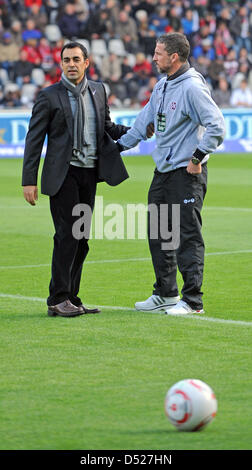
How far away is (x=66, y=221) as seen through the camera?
7887 mm

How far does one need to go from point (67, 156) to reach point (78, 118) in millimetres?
312

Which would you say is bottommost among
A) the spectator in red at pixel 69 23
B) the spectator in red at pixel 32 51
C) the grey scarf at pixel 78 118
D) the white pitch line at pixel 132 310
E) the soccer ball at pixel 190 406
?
the soccer ball at pixel 190 406

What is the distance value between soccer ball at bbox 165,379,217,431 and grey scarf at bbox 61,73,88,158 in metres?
3.36

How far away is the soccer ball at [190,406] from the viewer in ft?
15.8

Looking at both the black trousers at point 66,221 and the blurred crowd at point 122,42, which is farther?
the blurred crowd at point 122,42

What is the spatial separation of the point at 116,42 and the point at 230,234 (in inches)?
724

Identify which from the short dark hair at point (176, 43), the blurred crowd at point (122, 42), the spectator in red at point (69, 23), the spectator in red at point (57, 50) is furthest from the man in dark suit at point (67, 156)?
the spectator in red at point (69, 23)

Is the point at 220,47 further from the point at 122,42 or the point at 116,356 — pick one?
the point at 116,356

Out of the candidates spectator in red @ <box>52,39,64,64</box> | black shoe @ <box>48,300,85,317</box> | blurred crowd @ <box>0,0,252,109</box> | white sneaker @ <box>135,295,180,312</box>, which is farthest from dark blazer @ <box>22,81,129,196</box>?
spectator in red @ <box>52,39,64,64</box>

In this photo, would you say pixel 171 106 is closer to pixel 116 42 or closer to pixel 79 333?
pixel 79 333

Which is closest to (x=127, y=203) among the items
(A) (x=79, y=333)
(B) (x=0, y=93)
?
(A) (x=79, y=333)

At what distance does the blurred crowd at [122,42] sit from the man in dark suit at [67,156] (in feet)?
61.2

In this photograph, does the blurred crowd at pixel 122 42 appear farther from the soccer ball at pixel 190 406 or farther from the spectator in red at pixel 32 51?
the soccer ball at pixel 190 406

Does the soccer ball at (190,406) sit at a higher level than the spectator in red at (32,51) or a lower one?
lower
